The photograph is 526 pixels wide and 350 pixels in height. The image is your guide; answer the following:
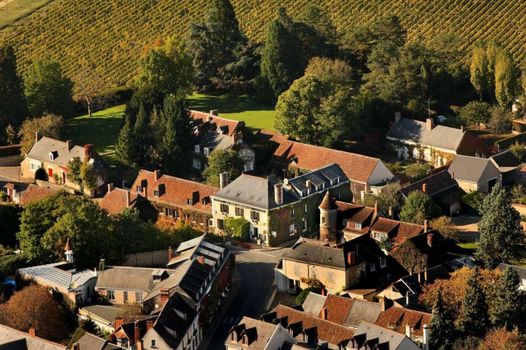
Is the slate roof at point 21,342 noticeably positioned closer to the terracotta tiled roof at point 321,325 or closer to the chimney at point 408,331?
the terracotta tiled roof at point 321,325

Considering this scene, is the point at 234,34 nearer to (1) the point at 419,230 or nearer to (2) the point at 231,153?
(2) the point at 231,153

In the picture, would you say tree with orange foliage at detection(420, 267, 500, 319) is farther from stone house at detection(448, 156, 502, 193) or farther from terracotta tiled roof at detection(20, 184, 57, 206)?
terracotta tiled roof at detection(20, 184, 57, 206)

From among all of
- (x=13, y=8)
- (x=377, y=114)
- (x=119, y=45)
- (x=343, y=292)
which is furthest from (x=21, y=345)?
(x=13, y=8)

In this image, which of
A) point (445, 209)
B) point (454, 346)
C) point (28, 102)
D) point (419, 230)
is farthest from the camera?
point (28, 102)

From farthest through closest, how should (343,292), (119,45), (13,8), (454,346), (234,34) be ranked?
(13,8) < (119,45) < (234,34) < (343,292) < (454,346)

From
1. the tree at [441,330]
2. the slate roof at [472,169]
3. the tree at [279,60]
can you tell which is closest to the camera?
the tree at [441,330]

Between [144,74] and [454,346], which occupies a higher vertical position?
[144,74]

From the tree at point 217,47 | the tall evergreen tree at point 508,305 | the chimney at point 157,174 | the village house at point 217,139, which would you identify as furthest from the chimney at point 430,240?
the tree at point 217,47

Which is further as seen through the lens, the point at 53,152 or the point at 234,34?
the point at 234,34
